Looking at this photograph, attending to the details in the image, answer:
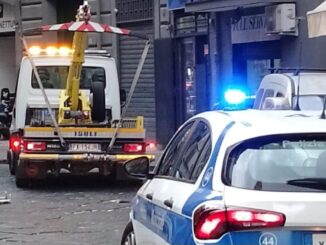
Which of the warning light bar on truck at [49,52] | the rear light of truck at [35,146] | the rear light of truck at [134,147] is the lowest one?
the rear light of truck at [134,147]

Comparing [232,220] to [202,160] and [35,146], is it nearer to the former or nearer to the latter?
[202,160]

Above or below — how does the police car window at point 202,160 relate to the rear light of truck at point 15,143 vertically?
above

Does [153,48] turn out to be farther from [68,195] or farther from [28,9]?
[68,195]

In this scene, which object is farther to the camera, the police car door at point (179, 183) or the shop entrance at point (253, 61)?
the shop entrance at point (253, 61)

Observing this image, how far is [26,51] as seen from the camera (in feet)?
52.0

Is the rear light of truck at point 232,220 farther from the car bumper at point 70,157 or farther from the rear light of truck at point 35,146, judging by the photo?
the rear light of truck at point 35,146

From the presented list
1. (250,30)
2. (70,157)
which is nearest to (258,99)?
(70,157)

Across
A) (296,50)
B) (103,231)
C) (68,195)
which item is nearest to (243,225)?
(103,231)

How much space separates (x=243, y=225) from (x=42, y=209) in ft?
28.3

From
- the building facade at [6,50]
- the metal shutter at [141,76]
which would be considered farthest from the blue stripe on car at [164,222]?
the building facade at [6,50]

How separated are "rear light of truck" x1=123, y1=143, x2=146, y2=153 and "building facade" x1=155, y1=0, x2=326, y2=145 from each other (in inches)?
157

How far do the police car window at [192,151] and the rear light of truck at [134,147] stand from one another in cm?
895

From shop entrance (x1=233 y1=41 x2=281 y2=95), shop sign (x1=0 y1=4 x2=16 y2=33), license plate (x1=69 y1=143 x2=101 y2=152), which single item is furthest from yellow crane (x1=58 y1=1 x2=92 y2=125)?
shop sign (x1=0 y1=4 x2=16 y2=33)

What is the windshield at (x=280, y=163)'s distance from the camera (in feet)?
15.4
